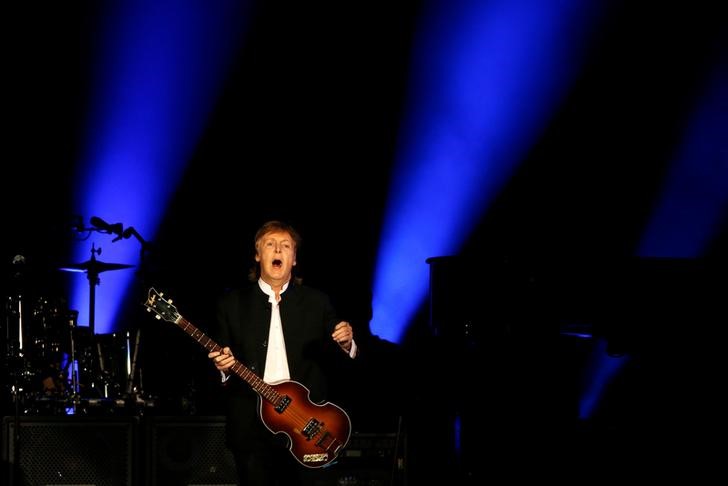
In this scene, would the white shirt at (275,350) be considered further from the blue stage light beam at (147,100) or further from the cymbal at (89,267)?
the blue stage light beam at (147,100)

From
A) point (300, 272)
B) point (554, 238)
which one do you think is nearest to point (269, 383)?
point (300, 272)

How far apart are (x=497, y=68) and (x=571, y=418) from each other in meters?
3.48

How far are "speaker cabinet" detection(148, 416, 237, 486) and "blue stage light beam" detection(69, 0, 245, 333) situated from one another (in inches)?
132

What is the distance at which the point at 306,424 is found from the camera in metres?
4.39

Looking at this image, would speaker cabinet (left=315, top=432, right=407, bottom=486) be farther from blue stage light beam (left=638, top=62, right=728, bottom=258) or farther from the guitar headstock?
blue stage light beam (left=638, top=62, right=728, bottom=258)

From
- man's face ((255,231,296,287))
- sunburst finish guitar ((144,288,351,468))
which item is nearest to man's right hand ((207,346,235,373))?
sunburst finish guitar ((144,288,351,468))

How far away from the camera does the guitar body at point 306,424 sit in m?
4.33

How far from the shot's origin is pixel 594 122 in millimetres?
7898

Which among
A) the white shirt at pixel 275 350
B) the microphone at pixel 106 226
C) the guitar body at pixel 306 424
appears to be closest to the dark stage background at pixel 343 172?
the microphone at pixel 106 226

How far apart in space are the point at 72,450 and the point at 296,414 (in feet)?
5.43

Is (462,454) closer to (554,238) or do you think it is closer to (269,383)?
(269,383)

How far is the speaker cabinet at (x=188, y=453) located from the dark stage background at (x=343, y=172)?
148 cm

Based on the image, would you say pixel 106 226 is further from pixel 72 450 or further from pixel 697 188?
pixel 697 188

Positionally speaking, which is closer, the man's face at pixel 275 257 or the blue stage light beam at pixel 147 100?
the man's face at pixel 275 257
